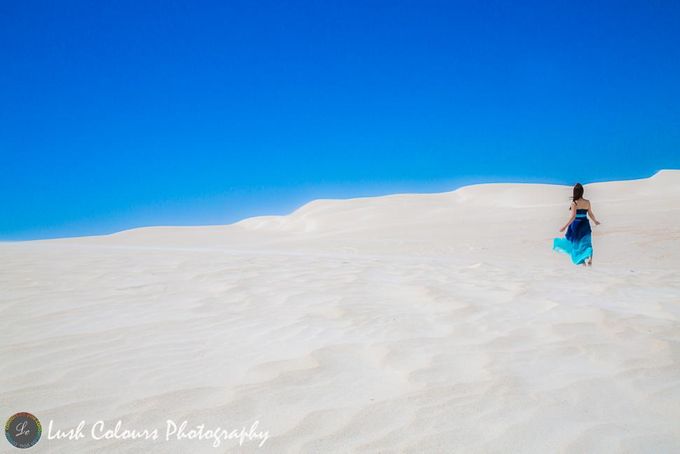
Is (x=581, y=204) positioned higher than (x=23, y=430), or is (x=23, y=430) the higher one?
(x=581, y=204)

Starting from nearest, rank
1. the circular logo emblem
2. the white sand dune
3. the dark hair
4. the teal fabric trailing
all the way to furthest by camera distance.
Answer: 1. the circular logo emblem
2. the white sand dune
3. the dark hair
4. the teal fabric trailing

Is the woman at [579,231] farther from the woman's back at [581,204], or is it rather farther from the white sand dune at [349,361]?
the white sand dune at [349,361]

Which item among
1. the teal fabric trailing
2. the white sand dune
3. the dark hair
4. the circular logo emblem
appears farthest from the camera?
the teal fabric trailing

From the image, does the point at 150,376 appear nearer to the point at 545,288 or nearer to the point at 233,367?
the point at 233,367

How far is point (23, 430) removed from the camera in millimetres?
1766

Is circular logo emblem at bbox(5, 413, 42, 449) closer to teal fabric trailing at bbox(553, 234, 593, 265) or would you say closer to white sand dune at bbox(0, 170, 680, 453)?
white sand dune at bbox(0, 170, 680, 453)

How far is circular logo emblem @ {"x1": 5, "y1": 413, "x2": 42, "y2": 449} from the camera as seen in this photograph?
1686mm

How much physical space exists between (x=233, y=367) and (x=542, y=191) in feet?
144

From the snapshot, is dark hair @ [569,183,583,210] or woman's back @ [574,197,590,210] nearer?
dark hair @ [569,183,583,210]

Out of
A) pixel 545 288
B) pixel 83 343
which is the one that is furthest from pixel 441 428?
pixel 545 288

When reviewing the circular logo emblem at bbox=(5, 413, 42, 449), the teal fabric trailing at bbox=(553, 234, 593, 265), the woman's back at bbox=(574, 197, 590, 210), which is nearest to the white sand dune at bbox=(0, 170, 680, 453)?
the circular logo emblem at bbox=(5, 413, 42, 449)

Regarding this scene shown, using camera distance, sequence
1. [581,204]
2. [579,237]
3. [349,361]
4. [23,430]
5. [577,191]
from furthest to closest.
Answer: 1. [579,237]
2. [581,204]
3. [577,191]
4. [349,361]
5. [23,430]

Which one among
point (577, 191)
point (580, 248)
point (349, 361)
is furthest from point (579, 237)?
point (349, 361)

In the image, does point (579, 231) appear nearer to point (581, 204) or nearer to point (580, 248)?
point (580, 248)
